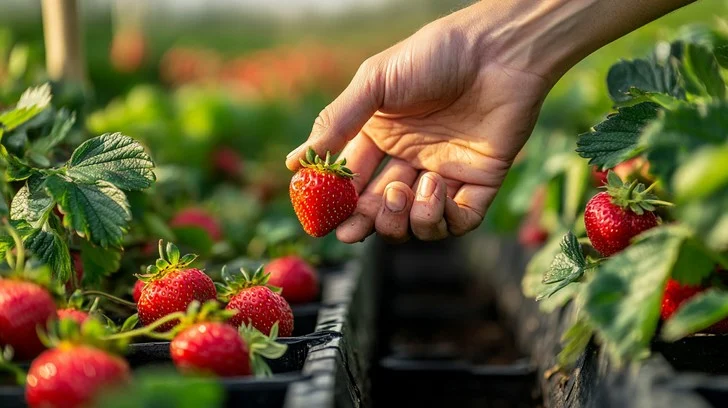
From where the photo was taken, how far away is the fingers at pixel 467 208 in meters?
2.05

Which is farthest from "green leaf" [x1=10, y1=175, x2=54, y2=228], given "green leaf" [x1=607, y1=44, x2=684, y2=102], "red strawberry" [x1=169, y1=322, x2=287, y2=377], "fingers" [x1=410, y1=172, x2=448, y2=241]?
"green leaf" [x1=607, y1=44, x2=684, y2=102]

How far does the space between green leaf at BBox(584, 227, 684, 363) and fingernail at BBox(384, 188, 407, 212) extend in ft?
2.41

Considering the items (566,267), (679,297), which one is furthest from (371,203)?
(679,297)

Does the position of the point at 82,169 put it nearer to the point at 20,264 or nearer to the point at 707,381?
the point at 20,264

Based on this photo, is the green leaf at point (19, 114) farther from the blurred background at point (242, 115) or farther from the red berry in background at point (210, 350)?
the red berry in background at point (210, 350)

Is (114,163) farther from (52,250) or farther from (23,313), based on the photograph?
(23,313)

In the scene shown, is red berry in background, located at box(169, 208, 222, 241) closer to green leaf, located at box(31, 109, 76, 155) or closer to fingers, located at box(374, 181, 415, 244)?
green leaf, located at box(31, 109, 76, 155)

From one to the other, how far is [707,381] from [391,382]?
1684mm

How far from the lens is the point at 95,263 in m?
1.92

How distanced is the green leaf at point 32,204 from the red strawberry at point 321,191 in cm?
52

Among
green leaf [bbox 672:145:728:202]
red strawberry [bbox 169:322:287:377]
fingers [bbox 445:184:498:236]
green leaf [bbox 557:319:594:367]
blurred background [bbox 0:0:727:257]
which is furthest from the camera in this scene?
blurred background [bbox 0:0:727:257]

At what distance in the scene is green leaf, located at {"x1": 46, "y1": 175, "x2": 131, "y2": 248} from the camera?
1648 mm

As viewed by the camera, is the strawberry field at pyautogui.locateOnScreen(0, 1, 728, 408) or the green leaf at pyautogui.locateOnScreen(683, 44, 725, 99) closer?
the strawberry field at pyautogui.locateOnScreen(0, 1, 728, 408)

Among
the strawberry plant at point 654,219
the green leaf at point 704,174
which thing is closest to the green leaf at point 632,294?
the strawberry plant at point 654,219
